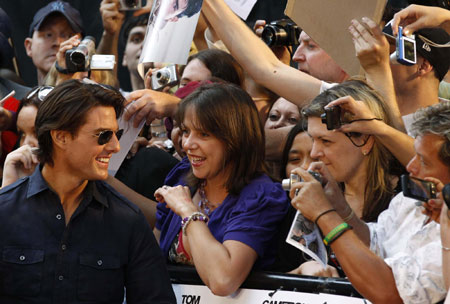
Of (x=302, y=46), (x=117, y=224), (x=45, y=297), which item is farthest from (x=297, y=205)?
(x=302, y=46)

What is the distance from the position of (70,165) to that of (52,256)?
429mm

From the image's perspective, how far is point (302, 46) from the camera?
4684mm

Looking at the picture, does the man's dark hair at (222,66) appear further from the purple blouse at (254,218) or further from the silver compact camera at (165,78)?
the purple blouse at (254,218)

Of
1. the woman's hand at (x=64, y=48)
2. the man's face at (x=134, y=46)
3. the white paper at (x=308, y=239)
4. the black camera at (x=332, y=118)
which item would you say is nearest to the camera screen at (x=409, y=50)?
the black camera at (x=332, y=118)

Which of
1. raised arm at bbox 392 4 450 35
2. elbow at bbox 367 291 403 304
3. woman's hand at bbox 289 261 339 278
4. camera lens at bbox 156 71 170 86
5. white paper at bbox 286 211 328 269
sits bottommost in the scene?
camera lens at bbox 156 71 170 86

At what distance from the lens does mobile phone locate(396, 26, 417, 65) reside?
3621 mm

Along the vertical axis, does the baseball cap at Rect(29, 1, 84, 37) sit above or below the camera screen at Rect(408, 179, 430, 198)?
below

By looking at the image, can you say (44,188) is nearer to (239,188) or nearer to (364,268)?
(239,188)

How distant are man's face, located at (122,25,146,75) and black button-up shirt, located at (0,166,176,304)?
10.6 feet

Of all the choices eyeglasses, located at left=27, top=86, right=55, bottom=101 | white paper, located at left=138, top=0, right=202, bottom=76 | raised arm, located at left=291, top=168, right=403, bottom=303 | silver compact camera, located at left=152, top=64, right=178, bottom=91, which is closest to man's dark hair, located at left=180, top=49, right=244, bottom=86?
silver compact camera, located at left=152, top=64, right=178, bottom=91

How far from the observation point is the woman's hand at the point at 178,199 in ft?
12.2

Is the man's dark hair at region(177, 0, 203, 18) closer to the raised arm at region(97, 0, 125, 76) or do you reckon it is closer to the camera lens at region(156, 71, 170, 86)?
the camera lens at region(156, 71, 170, 86)

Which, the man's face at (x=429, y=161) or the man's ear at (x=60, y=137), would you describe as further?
the man's ear at (x=60, y=137)

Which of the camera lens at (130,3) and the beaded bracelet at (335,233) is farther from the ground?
the beaded bracelet at (335,233)
